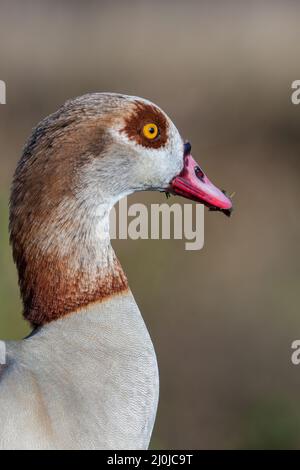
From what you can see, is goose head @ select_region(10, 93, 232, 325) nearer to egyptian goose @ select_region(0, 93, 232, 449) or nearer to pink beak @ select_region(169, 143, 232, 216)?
egyptian goose @ select_region(0, 93, 232, 449)

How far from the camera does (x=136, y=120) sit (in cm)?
255

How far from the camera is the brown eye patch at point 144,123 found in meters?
2.54

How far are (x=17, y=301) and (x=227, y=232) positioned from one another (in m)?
1.89

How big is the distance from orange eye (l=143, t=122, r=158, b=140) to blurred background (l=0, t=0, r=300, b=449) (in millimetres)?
1978

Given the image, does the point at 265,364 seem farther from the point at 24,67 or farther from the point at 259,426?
the point at 24,67

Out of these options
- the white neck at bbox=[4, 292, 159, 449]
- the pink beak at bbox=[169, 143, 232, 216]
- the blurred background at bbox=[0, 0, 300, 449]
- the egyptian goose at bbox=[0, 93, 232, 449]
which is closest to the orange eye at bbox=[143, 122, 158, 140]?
the egyptian goose at bbox=[0, 93, 232, 449]

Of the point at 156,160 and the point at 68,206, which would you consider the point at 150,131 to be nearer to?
the point at 156,160

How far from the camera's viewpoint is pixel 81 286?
2.44m

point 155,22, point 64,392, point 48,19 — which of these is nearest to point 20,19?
point 48,19

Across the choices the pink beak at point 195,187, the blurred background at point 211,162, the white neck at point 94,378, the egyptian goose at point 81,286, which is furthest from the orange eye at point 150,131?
the blurred background at point 211,162

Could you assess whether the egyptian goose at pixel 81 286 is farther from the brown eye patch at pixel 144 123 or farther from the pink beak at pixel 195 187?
the pink beak at pixel 195 187

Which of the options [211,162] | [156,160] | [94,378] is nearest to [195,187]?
[156,160]

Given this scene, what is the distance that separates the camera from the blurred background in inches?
186

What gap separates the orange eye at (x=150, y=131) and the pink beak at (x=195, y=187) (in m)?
0.13
